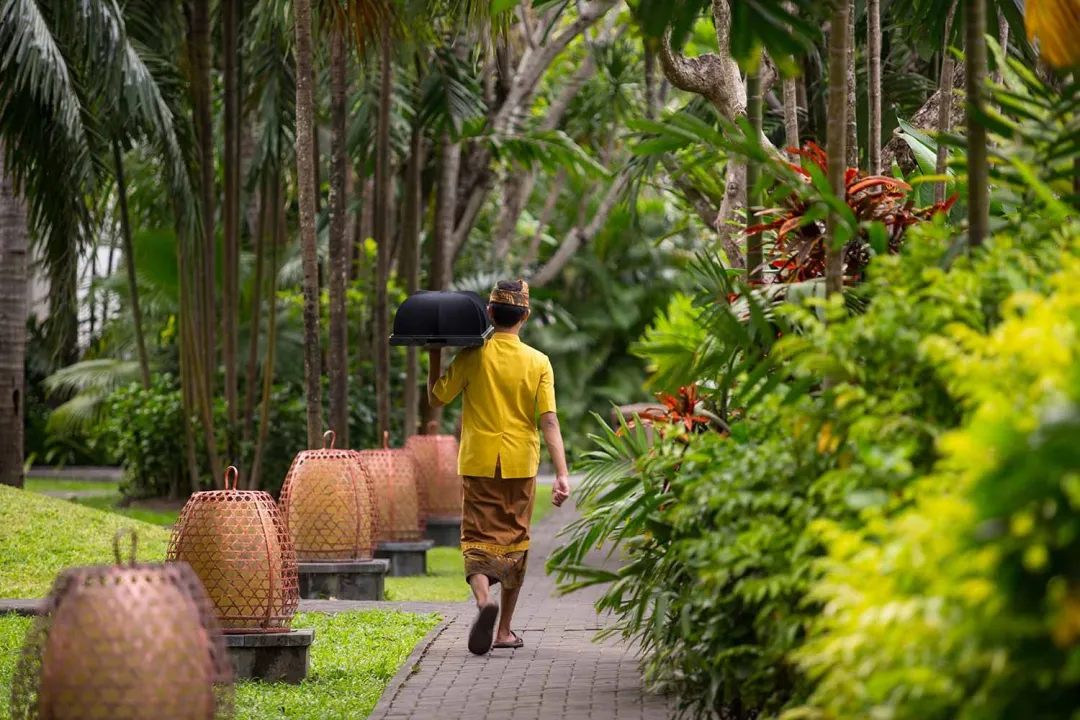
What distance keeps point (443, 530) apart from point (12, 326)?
5.08 metres

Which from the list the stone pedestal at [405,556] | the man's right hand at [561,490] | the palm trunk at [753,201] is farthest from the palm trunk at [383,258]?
the palm trunk at [753,201]

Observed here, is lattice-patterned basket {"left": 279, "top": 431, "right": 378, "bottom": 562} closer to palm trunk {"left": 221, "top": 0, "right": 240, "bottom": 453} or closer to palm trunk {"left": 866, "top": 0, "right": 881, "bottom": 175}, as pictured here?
palm trunk {"left": 866, "top": 0, "right": 881, "bottom": 175}

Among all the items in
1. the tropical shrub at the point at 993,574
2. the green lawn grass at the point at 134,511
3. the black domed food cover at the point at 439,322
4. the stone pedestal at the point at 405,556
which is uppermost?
the black domed food cover at the point at 439,322

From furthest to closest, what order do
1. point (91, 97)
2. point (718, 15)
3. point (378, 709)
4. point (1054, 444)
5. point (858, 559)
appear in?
point (91, 97)
point (718, 15)
point (378, 709)
point (858, 559)
point (1054, 444)

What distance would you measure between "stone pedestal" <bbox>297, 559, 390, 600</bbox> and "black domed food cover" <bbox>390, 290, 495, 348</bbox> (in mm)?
3260

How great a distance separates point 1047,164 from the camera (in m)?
4.97

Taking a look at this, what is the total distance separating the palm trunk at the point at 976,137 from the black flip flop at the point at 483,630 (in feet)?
11.5

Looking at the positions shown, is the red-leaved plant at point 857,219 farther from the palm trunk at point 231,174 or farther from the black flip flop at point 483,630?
the palm trunk at point 231,174

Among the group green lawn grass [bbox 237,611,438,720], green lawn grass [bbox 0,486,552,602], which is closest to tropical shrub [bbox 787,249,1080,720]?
green lawn grass [bbox 237,611,438,720]

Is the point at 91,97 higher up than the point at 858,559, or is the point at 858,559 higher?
the point at 91,97

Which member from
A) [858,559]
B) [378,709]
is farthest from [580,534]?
[858,559]

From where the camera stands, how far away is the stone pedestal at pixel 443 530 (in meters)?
15.7

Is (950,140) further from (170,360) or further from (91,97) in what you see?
(170,360)

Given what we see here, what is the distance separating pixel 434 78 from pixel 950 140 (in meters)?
11.5
